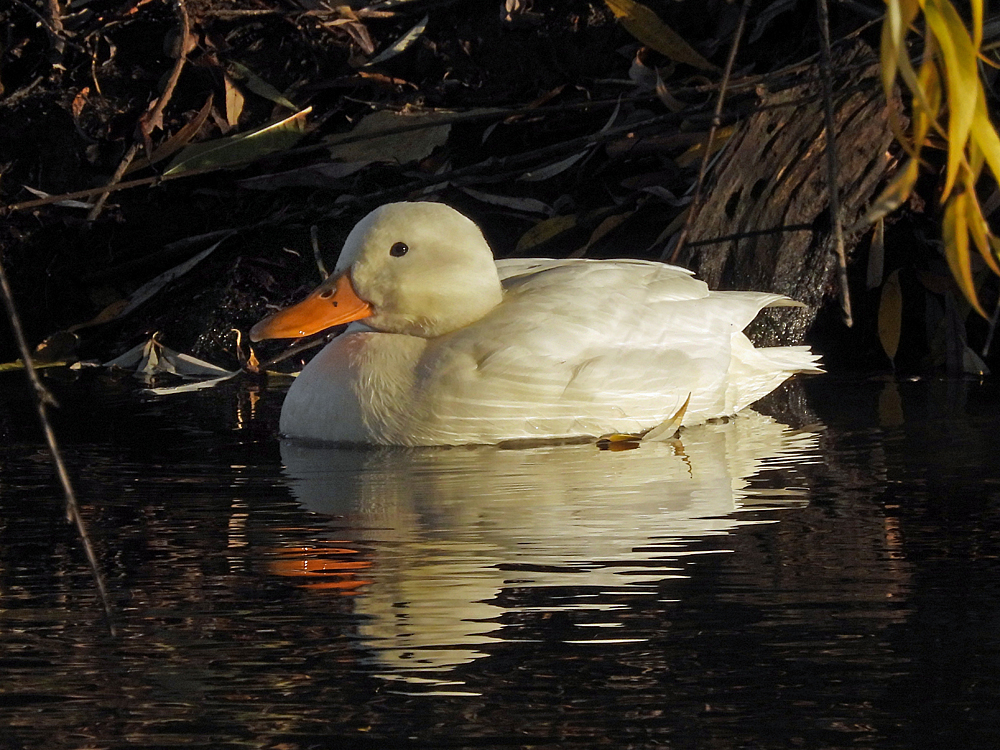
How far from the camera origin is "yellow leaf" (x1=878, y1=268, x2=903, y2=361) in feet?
19.7

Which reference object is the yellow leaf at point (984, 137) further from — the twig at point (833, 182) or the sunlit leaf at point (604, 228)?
the sunlit leaf at point (604, 228)

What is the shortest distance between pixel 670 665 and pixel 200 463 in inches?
90.1

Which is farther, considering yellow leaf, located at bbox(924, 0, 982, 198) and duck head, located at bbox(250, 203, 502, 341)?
duck head, located at bbox(250, 203, 502, 341)

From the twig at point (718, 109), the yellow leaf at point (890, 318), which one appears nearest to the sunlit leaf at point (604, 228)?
the twig at point (718, 109)

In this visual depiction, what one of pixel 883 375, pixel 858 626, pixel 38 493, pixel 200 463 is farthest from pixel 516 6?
pixel 858 626

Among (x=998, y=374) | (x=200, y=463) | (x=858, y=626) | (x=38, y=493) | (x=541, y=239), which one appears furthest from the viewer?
(x=541, y=239)

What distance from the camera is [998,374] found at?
5.82 m

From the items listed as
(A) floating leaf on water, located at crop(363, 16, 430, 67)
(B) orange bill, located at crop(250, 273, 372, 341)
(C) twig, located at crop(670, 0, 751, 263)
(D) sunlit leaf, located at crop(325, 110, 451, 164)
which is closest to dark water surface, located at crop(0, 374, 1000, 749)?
(B) orange bill, located at crop(250, 273, 372, 341)

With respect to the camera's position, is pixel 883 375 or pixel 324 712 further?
pixel 883 375

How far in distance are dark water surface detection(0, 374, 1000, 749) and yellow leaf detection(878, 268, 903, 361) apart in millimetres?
1204

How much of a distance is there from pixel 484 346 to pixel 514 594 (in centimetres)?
187

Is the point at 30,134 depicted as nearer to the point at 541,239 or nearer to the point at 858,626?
the point at 541,239

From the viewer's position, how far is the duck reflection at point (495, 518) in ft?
9.25

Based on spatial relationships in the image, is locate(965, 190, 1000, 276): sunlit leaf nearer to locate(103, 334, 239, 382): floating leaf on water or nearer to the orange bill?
the orange bill
